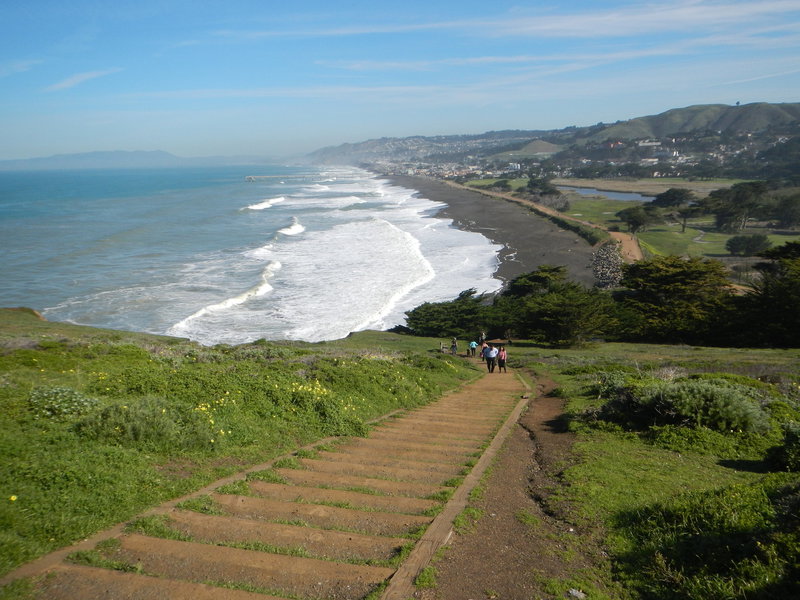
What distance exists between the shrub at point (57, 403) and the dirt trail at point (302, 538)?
2.28 meters

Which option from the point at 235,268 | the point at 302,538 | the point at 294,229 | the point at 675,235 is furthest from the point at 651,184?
the point at 302,538

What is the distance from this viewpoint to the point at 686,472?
6398 mm

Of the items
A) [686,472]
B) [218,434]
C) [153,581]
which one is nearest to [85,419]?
[218,434]

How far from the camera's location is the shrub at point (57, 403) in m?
6.40

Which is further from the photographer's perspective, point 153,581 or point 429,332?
point 429,332

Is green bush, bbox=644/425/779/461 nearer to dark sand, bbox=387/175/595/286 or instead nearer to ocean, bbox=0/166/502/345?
ocean, bbox=0/166/502/345

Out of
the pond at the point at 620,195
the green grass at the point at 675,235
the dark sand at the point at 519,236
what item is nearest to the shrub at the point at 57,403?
the dark sand at the point at 519,236

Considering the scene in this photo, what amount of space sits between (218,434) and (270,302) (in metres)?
23.1

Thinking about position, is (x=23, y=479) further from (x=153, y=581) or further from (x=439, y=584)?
(x=439, y=584)

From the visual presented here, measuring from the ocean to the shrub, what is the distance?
53.3 feet

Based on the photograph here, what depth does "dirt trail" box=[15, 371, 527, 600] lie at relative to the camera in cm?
376

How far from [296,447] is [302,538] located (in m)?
2.62

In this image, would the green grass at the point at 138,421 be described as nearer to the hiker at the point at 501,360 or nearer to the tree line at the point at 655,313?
the hiker at the point at 501,360

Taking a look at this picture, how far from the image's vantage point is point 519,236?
54094 millimetres
